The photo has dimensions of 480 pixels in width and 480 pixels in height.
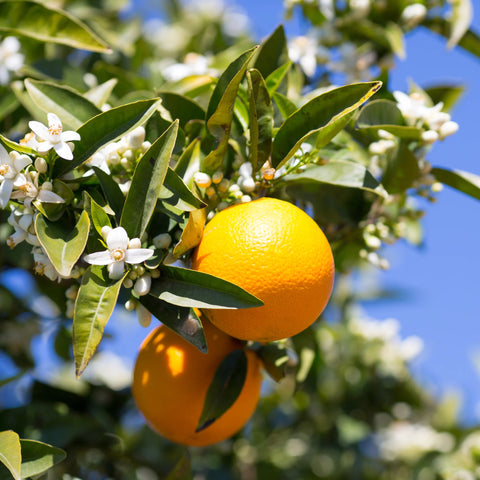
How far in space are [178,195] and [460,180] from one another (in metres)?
0.79

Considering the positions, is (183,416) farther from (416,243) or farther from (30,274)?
(416,243)

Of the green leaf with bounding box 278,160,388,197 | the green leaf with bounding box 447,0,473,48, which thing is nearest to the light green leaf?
the green leaf with bounding box 278,160,388,197

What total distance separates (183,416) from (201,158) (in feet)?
1.90

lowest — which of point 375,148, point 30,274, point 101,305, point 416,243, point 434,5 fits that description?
point 30,274

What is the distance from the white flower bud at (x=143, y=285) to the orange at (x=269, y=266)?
→ 4.0 inches

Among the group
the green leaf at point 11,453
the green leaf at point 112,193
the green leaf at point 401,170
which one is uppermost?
the green leaf at point 401,170

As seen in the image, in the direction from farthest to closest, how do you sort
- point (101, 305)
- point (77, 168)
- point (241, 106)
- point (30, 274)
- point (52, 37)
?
point (30, 274) → point (52, 37) → point (241, 106) → point (77, 168) → point (101, 305)

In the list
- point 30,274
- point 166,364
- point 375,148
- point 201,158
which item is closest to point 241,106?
point 201,158

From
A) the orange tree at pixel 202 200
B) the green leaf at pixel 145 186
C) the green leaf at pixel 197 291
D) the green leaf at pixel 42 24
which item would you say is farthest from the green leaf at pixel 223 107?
the green leaf at pixel 42 24

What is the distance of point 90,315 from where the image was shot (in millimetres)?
1083

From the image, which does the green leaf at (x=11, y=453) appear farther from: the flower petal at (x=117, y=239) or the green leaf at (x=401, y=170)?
the green leaf at (x=401, y=170)

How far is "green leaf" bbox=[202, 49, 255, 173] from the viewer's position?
117cm

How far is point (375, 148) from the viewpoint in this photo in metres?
1.58

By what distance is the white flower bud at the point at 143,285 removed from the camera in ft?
3.80
